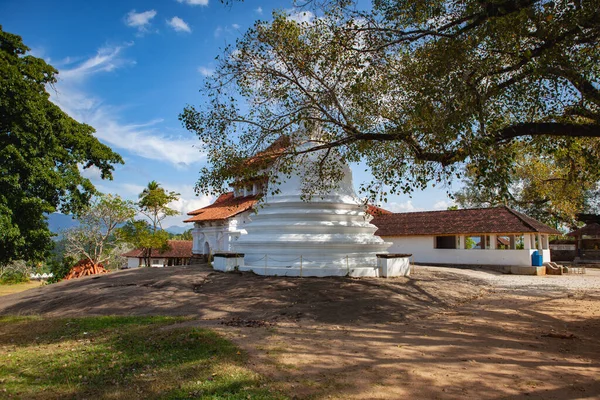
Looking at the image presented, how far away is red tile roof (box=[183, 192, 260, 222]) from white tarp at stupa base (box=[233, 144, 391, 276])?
12.7m

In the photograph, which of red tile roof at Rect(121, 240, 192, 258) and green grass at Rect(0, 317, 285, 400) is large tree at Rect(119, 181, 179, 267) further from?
green grass at Rect(0, 317, 285, 400)

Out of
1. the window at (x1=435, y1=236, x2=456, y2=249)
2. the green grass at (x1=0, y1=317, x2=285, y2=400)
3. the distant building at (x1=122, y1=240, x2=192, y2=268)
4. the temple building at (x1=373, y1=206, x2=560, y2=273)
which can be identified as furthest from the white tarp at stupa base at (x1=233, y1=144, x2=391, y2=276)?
the distant building at (x1=122, y1=240, x2=192, y2=268)

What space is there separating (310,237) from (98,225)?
1221 inches

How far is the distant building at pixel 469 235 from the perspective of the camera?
76.8ft

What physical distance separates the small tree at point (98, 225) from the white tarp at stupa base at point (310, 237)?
2556 centimetres

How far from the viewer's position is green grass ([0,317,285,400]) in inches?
181

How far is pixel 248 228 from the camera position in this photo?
48.5ft

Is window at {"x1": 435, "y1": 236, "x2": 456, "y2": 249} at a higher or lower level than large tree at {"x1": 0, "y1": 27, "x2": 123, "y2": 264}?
lower

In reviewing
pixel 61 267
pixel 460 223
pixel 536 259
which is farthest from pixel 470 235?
pixel 61 267

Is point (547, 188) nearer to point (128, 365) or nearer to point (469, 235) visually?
point (469, 235)

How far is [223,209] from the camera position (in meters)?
32.2

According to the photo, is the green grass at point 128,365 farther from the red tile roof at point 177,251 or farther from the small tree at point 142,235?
the red tile roof at point 177,251

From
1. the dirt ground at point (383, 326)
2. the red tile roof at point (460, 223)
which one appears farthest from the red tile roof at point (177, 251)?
the dirt ground at point (383, 326)

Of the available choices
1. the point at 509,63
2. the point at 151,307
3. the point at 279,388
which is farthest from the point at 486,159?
the point at 151,307
